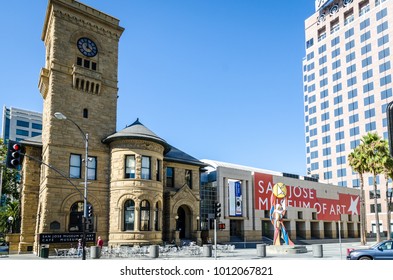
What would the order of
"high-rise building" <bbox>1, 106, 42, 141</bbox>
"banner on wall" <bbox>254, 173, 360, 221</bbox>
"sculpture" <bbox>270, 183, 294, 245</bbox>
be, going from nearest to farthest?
"sculpture" <bbox>270, 183, 294, 245</bbox> → "banner on wall" <bbox>254, 173, 360, 221</bbox> → "high-rise building" <bbox>1, 106, 42, 141</bbox>

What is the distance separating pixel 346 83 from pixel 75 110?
235 ft

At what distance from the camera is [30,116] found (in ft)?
424

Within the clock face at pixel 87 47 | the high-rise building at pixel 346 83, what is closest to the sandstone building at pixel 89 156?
the clock face at pixel 87 47

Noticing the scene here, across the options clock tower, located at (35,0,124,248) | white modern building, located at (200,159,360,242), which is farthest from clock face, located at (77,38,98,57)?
white modern building, located at (200,159,360,242)

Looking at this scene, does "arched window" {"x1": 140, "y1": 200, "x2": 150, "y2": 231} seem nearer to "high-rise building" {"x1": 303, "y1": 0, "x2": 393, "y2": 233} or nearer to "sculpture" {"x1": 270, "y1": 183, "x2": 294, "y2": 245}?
"sculpture" {"x1": 270, "y1": 183, "x2": 294, "y2": 245}

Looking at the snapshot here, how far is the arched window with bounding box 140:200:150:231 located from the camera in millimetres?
35000

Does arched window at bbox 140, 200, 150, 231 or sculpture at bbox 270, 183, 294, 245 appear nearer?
sculpture at bbox 270, 183, 294, 245

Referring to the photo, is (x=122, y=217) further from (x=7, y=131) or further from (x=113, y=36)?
(x=7, y=131)

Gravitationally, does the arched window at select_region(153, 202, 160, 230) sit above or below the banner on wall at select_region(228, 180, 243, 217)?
below

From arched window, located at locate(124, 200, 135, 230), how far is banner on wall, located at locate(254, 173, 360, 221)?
21.7 m

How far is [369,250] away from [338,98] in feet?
253

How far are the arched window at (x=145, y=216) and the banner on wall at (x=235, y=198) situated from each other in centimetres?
1568

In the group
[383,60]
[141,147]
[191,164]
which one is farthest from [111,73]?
[383,60]
